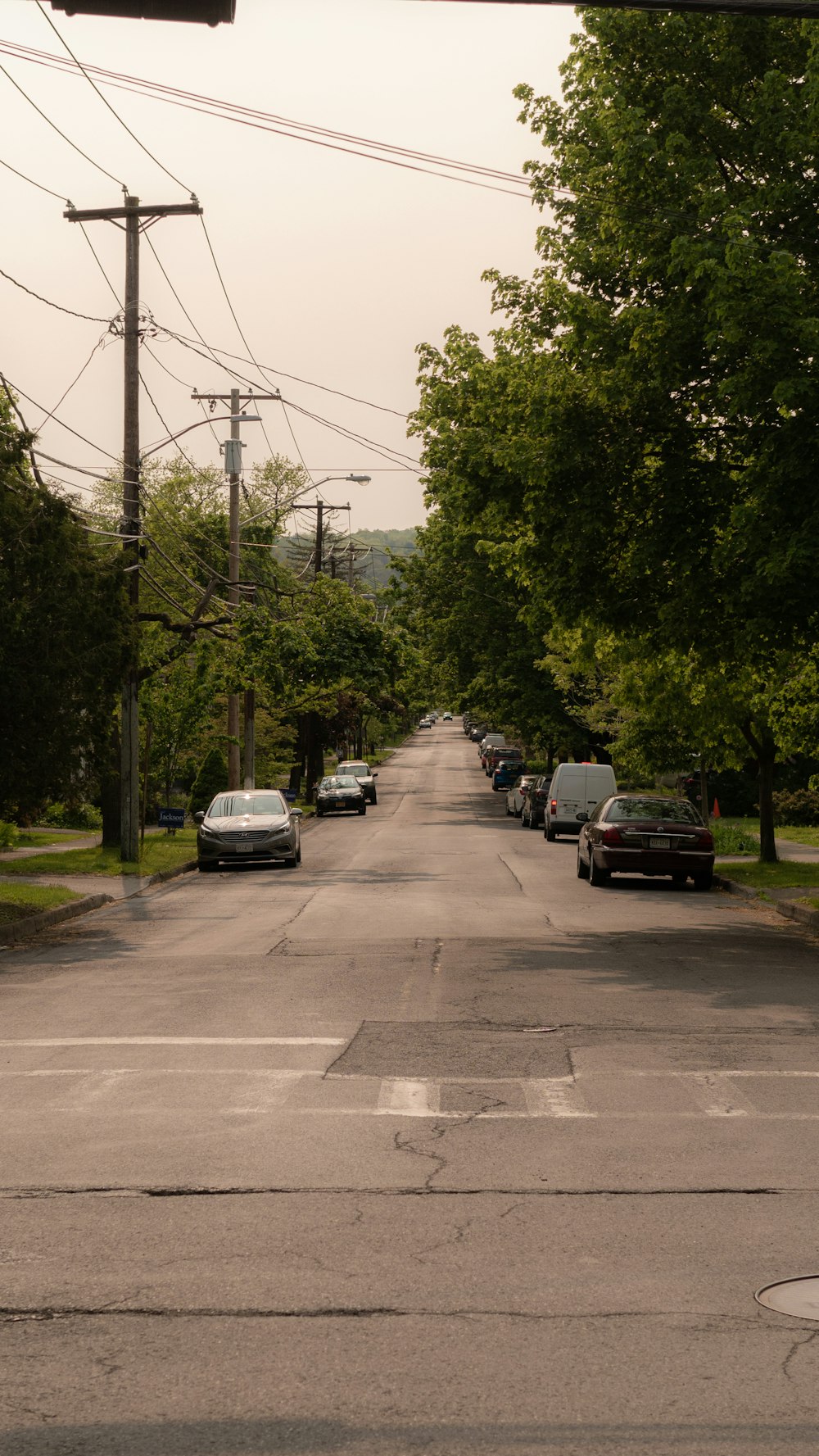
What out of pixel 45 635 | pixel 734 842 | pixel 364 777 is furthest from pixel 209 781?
pixel 45 635

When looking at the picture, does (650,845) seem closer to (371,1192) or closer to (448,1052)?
(448,1052)

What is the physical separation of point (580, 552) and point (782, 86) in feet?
17.0

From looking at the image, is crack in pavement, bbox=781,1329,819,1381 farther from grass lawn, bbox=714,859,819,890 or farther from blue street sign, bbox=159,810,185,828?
blue street sign, bbox=159,810,185,828

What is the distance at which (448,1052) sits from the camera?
9891 mm

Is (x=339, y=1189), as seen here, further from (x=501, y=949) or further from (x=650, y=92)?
(x=650, y=92)

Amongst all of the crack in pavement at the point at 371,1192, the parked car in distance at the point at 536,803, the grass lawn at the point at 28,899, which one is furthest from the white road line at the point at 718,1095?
the parked car in distance at the point at 536,803

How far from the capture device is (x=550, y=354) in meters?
18.4

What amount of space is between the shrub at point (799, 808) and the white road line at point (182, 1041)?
34.3 m

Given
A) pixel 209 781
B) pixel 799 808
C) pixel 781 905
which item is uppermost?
pixel 209 781

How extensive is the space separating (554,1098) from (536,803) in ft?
122

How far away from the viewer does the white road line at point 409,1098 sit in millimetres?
8156

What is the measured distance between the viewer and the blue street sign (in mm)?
36562

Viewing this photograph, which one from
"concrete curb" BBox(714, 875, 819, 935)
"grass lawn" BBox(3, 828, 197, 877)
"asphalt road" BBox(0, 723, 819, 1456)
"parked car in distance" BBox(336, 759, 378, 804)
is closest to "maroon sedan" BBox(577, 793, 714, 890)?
"concrete curb" BBox(714, 875, 819, 935)

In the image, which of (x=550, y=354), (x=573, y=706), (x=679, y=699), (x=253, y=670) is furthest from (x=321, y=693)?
(x=550, y=354)
